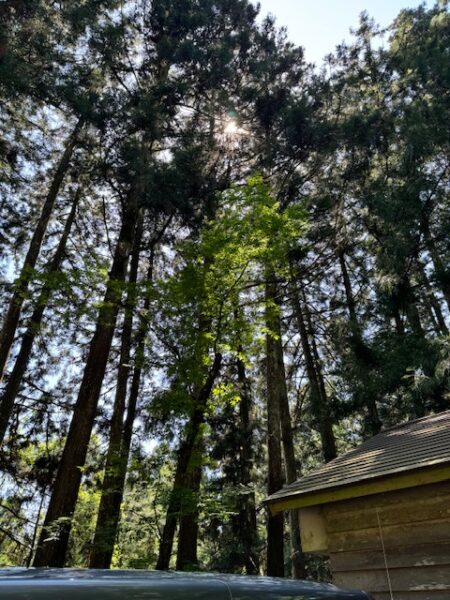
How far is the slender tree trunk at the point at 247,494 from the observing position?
13.8m

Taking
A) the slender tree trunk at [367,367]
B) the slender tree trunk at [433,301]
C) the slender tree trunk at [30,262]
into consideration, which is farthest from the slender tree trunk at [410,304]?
the slender tree trunk at [30,262]

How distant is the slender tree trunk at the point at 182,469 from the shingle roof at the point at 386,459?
2507mm

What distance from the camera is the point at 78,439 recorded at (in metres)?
8.93

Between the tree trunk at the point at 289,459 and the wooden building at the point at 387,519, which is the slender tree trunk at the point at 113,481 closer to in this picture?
the wooden building at the point at 387,519

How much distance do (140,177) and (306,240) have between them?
6.05 metres

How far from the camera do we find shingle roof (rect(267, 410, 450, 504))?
163 inches

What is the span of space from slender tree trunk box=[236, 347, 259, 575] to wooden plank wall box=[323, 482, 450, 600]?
8.80 meters

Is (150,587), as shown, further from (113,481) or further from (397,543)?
(113,481)

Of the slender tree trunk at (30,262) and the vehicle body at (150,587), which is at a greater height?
the slender tree trunk at (30,262)

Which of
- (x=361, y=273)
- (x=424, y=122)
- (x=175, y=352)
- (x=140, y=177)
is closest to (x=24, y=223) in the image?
(x=140, y=177)

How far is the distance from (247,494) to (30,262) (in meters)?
8.84

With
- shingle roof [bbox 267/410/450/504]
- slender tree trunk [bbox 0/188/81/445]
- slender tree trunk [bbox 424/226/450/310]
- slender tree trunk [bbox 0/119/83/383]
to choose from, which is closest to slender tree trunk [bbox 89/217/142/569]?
slender tree trunk [bbox 0/188/81/445]

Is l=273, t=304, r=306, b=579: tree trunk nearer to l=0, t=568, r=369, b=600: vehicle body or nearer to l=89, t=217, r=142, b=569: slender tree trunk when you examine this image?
l=89, t=217, r=142, b=569: slender tree trunk

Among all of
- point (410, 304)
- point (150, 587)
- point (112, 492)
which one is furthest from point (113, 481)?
point (410, 304)
